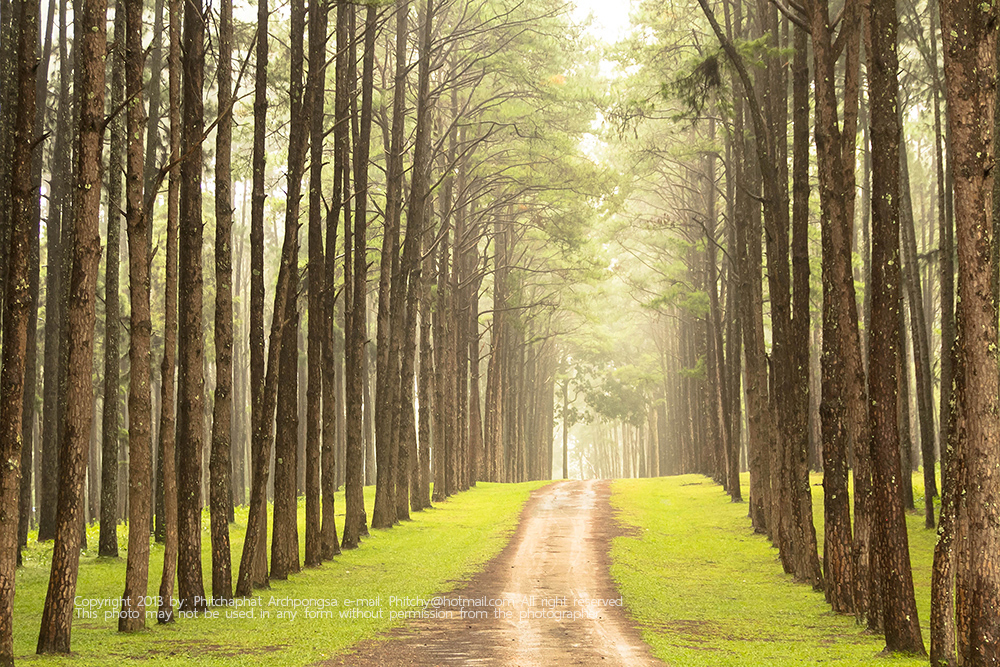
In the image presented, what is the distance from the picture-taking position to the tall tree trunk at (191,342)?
40.8 ft

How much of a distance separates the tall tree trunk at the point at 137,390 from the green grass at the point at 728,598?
19.6ft

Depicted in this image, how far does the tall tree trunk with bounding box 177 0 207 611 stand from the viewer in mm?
12430

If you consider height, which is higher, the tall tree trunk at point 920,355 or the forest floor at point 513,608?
the tall tree trunk at point 920,355

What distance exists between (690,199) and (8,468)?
32716 millimetres

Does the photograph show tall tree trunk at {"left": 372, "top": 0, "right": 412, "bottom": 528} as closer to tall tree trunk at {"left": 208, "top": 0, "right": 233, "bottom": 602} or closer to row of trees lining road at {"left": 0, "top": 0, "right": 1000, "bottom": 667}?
row of trees lining road at {"left": 0, "top": 0, "right": 1000, "bottom": 667}

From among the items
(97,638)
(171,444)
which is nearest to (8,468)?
(97,638)

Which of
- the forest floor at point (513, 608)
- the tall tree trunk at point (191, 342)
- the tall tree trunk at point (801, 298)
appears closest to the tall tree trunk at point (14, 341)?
the forest floor at point (513, 608)

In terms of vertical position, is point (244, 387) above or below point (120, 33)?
below

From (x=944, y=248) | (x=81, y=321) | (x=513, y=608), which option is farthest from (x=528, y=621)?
(x=944, y=248)

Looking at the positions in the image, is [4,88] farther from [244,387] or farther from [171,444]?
[244,387]

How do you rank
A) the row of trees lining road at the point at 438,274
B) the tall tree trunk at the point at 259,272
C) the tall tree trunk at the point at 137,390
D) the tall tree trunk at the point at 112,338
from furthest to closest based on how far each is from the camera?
the tall tree trunk at the point at 112,338, the tall tree trunk at the point at 259,272, the tall tree trunk at the point at 137,390, the row of trees lining road at the point at 438,274

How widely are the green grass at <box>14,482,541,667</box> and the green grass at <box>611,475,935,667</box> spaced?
325cm

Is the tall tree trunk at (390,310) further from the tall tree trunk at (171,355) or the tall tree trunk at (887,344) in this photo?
the tall tree trunk at (887,344)

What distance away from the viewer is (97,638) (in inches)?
411
